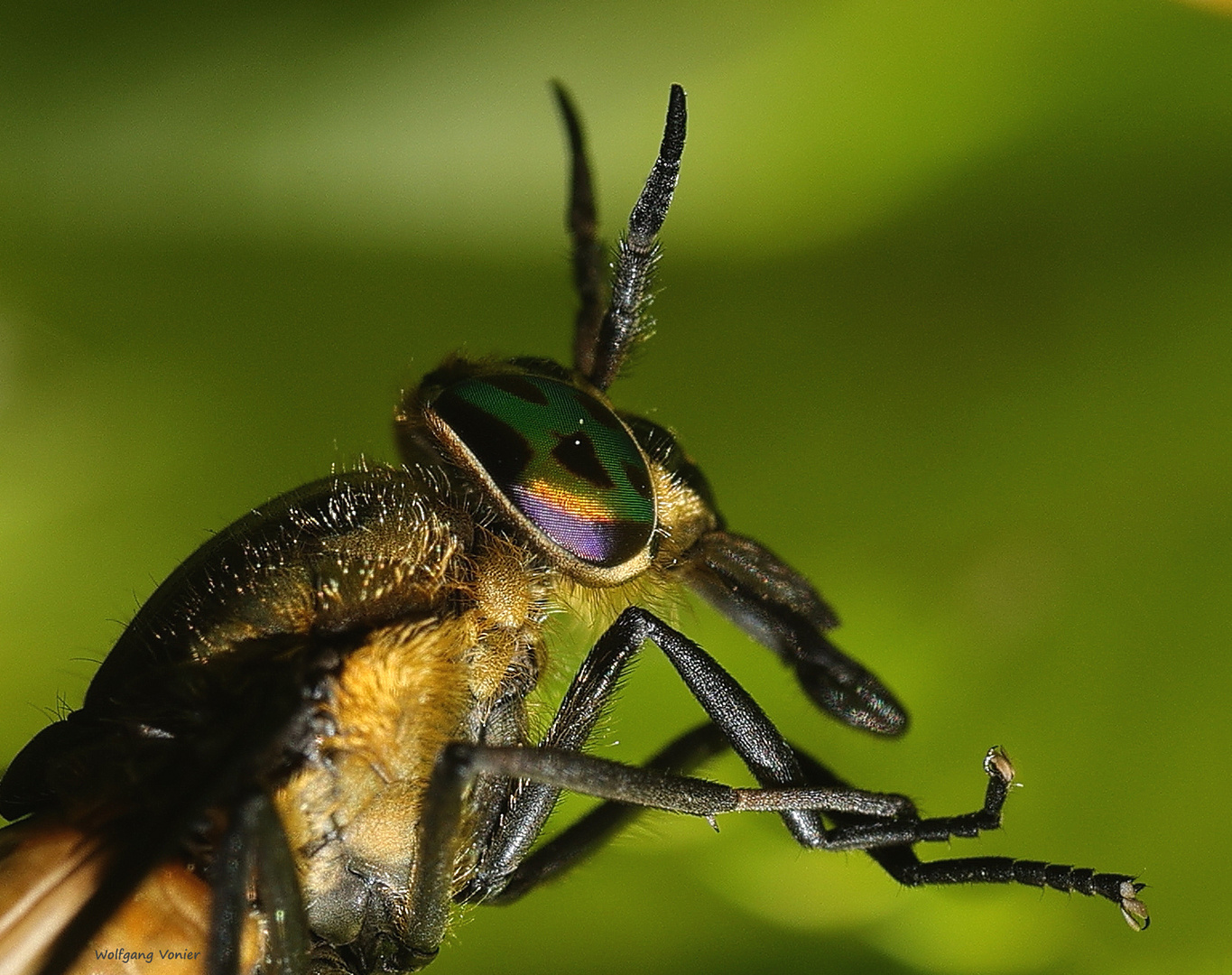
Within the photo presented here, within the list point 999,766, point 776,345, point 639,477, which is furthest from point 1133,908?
point 776,345

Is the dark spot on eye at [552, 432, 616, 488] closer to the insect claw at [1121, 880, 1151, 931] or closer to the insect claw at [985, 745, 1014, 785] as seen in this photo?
the insect claw at [985, 745, 1014, 785]

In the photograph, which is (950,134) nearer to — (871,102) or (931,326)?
(871,102)

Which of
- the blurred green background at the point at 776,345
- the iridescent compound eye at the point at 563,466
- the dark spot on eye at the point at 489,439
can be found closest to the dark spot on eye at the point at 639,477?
the iridescent compound eye at the point at 563,466

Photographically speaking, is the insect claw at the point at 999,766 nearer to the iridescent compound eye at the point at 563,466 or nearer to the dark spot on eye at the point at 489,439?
the iridescent compound eye at the point at 563,466

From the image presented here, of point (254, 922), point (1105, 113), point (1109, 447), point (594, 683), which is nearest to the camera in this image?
point (254, 922)

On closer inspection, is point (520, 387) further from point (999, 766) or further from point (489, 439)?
point (999, 766)

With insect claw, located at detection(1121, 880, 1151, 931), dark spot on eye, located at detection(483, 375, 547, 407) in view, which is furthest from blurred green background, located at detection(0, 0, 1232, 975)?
dark spot on eye, located at detection(483, 375, 547, 407)

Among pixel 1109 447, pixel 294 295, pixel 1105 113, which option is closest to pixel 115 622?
pixel 294 295
